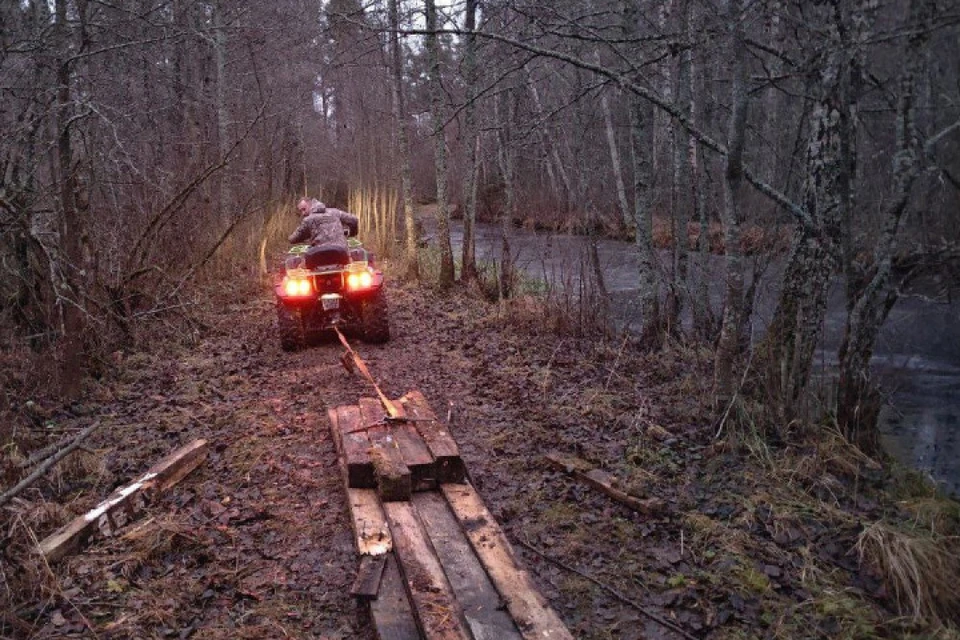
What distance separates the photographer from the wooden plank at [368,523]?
12.3 feet

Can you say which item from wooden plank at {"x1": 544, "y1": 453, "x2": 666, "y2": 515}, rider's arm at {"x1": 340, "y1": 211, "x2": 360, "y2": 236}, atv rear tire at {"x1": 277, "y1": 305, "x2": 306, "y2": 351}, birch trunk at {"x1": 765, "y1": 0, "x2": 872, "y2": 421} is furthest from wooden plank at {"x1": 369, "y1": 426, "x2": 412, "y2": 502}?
rider's arm at {"x1": 340, "y1": 211, "x2": 360, "y2": 236}

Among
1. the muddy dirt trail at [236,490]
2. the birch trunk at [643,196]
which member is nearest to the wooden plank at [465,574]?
the muddy dirt trail at [236,490]

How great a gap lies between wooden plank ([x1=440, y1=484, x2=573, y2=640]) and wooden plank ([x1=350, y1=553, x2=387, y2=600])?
1.74 ft

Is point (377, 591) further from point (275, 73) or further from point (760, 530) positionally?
point (275, 73)

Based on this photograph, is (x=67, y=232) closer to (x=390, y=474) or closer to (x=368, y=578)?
(x=390, y=474)

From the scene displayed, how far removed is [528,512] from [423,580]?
115 centimetres

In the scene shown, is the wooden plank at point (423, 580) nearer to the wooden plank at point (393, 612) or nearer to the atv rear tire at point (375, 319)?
the wooden plank at point (393, 612)

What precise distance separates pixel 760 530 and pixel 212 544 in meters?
3.27

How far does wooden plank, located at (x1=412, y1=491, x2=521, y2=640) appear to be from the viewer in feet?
10.0

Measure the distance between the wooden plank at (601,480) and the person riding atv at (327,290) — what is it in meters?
3.75

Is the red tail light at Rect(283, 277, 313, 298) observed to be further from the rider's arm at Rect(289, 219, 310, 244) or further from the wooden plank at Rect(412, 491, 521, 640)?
the wooden plank at Rect(412, 491, 521, 640)

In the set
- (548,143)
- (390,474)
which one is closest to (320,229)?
(390,474)

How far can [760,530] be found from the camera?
3.93 m

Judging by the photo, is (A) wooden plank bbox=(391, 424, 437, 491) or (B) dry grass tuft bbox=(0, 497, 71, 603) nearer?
(B) dry grass tuft bbox=(0, 497, 71, 603)
